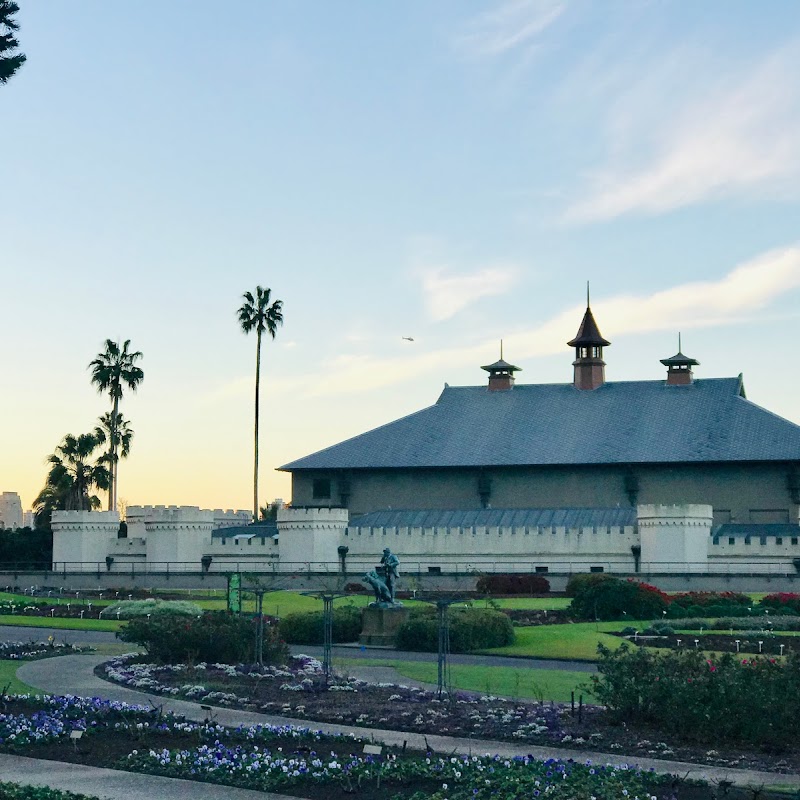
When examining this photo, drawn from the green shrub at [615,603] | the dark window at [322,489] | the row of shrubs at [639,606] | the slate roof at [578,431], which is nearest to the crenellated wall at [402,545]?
the dark window at [322,489]

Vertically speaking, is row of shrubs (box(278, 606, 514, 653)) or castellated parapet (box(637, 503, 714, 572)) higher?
castellated parapet (box(637, 503, 714, 572))

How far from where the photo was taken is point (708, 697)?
56.5 ft

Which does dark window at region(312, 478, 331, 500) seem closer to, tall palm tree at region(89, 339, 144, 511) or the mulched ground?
tall palm tree at region(89, 339, 144, 511)

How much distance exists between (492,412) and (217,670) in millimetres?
53317

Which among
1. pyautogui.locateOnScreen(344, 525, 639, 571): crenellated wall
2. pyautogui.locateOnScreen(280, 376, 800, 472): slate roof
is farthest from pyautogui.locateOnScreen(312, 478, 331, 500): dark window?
pyautogui.locateOnScreen(344, 525, 639, 571): crenellated wall

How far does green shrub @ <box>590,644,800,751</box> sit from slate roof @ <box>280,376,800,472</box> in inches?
1981

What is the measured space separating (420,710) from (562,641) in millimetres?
14725

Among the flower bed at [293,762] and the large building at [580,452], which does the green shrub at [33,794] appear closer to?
the flower bed at [293,762]

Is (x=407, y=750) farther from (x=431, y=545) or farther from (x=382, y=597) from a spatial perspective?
(x=431, y=545)

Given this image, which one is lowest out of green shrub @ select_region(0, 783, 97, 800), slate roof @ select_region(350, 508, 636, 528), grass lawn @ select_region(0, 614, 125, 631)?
grass lawn @ select_region(0, 614, 125, 631)

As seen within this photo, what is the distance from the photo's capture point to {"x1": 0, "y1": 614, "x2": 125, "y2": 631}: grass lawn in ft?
130

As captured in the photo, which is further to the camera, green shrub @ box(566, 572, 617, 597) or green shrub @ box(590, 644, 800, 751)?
green shrub @ box(566, 572, 617, 597)

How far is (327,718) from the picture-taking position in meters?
19.0

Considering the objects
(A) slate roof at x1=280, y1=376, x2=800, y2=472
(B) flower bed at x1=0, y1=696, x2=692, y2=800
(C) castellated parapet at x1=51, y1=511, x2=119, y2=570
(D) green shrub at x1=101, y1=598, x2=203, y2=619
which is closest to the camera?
(B) flower bed at x1=0, y1=696, x2=692, y2=800
